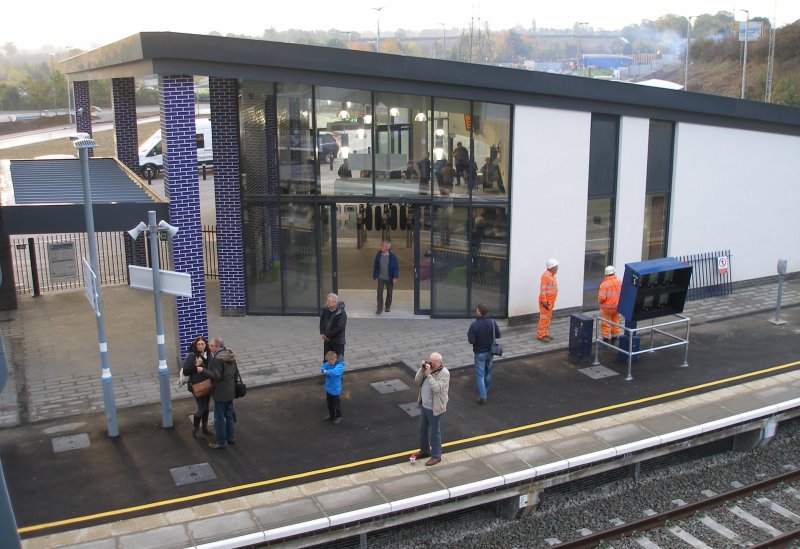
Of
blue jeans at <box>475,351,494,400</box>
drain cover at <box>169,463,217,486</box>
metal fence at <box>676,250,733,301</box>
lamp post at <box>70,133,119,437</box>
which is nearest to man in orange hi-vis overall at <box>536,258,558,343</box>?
blue jeans at <box>475,351,494,400</box>

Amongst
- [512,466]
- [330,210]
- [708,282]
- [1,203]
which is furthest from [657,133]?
[1,203]

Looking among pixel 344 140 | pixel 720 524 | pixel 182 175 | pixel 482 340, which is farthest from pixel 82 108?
pixel 720 524

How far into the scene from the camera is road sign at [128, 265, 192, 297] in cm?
1092

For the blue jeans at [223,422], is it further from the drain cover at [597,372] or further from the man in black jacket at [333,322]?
the drain cover at [597,372]

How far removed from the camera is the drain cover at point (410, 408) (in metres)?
11.7

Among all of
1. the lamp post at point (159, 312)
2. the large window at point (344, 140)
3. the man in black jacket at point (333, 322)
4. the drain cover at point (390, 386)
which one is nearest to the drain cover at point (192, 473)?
the lamp post at point (159, 312)

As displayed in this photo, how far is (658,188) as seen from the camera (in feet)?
58.1

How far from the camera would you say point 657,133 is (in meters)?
17.4

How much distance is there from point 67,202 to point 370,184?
582 centimetres

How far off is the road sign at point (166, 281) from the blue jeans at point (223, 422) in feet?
5.42

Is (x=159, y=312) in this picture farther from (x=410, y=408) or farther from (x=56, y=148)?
(x=56, y=148)

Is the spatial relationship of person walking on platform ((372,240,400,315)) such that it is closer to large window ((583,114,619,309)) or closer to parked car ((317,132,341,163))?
parked car ((317,132,341,163))

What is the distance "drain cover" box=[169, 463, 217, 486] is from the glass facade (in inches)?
276

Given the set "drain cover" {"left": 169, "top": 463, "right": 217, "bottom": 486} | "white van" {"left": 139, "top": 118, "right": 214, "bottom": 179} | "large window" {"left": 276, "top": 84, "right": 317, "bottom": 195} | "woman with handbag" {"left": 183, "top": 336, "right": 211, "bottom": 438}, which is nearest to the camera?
"drain cover" {"left": 169, "top": 463, "right": 217, "bottom": 486}
